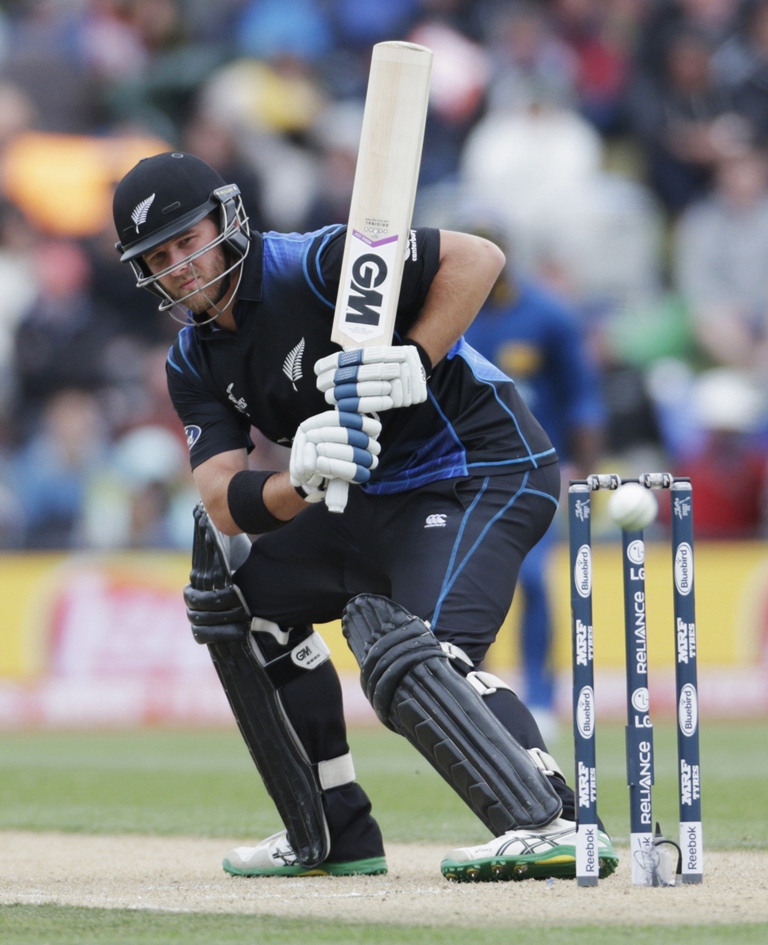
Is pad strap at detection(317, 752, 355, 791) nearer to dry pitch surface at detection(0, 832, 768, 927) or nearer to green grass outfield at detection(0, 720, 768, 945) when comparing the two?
→ dry pitch surface at detection(0, 832, 768, 927)

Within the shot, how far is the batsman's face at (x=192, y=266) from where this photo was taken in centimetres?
386

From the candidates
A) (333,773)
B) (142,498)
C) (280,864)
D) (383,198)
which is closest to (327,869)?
(280,864)

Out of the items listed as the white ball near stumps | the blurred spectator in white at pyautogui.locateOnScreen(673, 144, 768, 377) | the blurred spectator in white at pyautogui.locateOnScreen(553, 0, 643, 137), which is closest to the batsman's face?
the white ball near stumps

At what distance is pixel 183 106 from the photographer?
1213 cm

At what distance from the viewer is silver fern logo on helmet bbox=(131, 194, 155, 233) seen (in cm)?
381

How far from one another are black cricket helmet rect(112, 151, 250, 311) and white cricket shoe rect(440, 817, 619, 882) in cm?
143

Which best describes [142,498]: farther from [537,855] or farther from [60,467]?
[537,855]

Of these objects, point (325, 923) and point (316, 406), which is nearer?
point (325, 923)

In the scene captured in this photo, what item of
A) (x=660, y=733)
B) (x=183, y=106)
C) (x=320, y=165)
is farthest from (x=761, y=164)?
(x=660, y=733)

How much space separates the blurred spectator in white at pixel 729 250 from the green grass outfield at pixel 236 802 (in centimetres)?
333

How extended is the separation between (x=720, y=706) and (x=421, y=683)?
18.4ft

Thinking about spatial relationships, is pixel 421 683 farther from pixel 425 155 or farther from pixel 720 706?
pixel 425 155

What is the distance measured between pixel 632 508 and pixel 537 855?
789 millimetres

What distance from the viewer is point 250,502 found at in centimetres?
390
